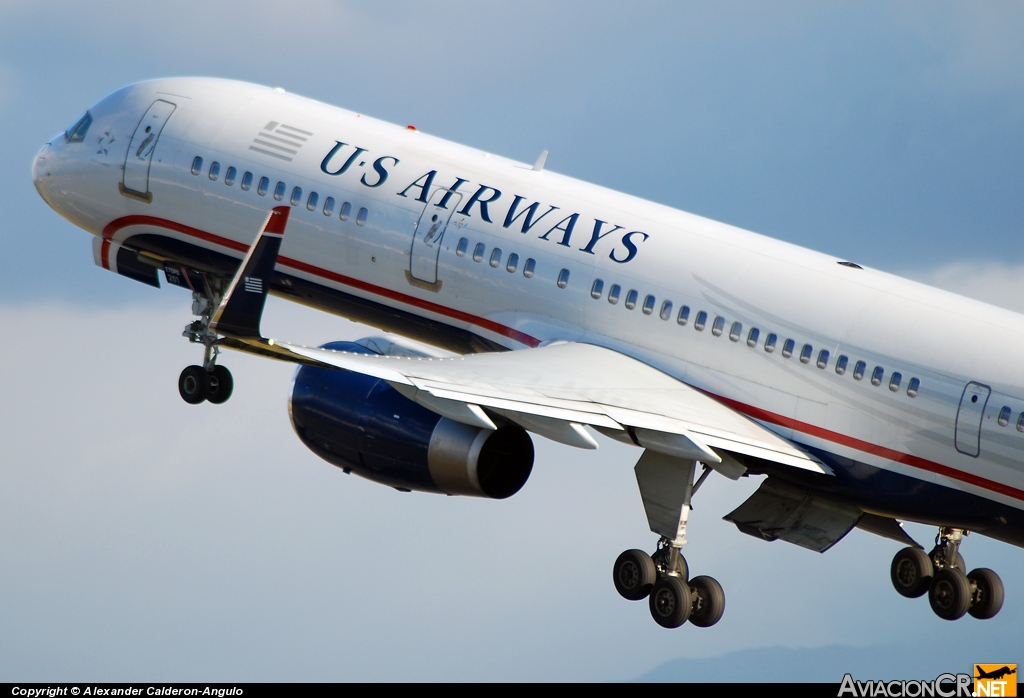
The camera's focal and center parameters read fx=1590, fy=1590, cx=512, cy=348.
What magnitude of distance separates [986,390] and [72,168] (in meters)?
18.3

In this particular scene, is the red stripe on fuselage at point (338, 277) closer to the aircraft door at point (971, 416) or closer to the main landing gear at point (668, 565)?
the main landing gear at point (668, 565)

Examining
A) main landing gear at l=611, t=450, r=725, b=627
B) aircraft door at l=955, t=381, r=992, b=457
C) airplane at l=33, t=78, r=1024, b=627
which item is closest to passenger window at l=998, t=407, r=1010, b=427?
airplane at l=33, t=78, r=1024, b=627

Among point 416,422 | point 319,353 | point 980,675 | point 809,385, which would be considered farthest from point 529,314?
point 980,675

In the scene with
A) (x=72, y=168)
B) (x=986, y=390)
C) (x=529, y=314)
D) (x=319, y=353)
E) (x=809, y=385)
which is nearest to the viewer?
(x=319, y=353)

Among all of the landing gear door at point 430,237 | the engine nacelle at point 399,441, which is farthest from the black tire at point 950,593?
the landing gear door at point 430,237

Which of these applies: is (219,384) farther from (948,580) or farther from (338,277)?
(948,580)

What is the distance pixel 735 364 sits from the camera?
24.3 m

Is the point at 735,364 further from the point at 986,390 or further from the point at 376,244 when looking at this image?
the point at 376,244

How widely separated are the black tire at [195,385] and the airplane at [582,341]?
4 centimetres

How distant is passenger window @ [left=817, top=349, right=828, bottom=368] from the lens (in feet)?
76.9

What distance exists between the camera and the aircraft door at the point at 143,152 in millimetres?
30000

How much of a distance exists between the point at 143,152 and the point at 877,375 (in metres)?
14.7

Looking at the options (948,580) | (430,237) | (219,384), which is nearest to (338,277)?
(430,237)

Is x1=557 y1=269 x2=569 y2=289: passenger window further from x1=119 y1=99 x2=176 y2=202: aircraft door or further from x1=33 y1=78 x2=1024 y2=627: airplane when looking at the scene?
x1=119 y1=99 x2=176 y2=202: aircraft door
